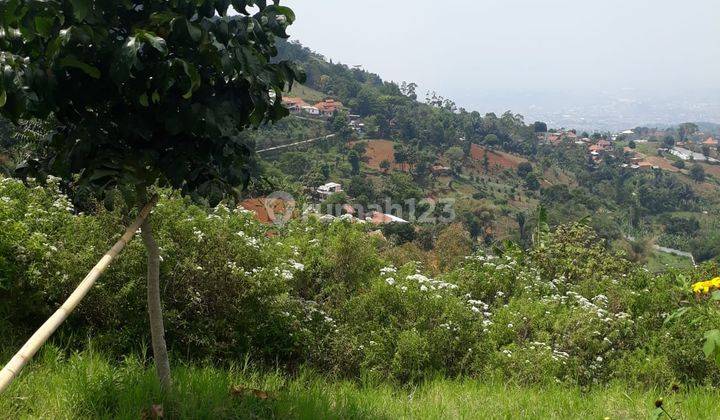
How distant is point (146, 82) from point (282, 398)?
6.20 feet

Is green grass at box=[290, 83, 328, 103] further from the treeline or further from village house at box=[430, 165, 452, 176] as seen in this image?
village house at box=[430, 165, 452, 176]

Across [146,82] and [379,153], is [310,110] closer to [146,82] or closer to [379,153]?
[379,153]

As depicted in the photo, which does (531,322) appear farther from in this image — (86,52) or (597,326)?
(86,52)

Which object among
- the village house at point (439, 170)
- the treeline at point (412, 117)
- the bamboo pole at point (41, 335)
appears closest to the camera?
the bamboo pole at point (41, 335)

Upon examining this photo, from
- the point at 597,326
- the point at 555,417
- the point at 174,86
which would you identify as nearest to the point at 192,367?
the point at 174,86

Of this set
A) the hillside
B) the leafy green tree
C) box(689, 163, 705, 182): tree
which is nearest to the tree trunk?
the hillside

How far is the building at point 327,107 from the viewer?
264 feet

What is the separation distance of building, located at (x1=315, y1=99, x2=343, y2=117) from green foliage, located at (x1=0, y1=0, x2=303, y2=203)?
77615mm

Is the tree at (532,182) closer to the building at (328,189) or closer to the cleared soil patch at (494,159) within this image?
the cleared soil patch at (494,159)

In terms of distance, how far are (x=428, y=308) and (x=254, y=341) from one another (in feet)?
4.95

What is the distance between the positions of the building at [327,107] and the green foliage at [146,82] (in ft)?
255

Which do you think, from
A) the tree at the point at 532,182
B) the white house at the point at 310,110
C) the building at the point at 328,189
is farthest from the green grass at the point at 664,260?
the white house at the point at 310,110

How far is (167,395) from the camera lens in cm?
282

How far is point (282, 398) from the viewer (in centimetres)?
316
